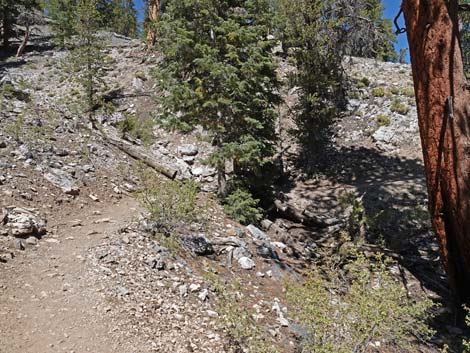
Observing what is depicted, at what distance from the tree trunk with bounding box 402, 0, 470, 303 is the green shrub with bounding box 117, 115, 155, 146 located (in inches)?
351

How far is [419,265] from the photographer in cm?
657

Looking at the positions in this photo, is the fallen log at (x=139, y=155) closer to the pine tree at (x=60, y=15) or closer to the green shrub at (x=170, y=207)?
the green shrub at (x=170, y=207)

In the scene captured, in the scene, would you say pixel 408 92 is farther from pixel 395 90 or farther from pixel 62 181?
pixel 62 181

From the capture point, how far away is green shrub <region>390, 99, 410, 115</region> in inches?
567

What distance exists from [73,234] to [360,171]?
374 inches

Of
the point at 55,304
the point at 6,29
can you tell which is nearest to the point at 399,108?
the point at 55,304

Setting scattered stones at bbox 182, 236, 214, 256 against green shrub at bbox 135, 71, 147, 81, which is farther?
green shrub at bbox 135, 71, 147, 81

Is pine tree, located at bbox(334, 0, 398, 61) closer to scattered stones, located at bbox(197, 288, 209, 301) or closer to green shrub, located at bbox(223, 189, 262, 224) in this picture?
green shrub, located at bbox(223, 189, 262, 224)

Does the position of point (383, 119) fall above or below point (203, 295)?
above

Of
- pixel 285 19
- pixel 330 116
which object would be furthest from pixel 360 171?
pixel 285 19

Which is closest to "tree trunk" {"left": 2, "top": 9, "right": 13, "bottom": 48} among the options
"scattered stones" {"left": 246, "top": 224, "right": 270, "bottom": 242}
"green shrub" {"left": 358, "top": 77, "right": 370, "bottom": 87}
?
"green shrub" {"left": 358, "top": 77, "right": 370, "bottom": 87}

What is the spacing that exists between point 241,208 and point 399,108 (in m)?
10.2

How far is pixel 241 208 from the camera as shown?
24.2 ft

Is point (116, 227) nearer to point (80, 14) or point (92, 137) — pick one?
point (92, 137)
